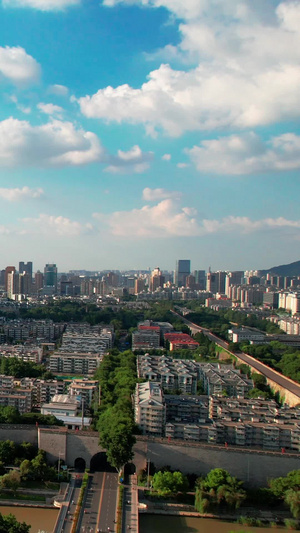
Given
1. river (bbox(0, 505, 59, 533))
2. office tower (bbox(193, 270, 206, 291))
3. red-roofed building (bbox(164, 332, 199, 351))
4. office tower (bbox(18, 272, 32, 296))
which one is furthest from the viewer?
office tower (bbox(193, 270, 206, 291))

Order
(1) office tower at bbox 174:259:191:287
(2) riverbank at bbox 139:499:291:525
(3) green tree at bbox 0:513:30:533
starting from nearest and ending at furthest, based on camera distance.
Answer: (3) green tree at bbox 0:513:30:533 < (2) riverbank at bbox 139:499:291:525 < (1) office tower at bbox 174:259:191:287

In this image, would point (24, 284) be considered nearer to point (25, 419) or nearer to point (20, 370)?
point (20, 370)

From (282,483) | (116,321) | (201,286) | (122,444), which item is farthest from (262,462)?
(201,286)

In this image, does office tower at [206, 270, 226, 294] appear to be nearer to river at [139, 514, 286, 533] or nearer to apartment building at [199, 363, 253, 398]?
apartment building at [199, 363, 253, 398]

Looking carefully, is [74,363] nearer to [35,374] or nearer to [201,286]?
[35,374]

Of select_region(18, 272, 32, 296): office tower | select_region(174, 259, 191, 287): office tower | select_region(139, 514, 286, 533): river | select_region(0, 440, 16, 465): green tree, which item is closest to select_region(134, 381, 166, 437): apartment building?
select_region(139, 514, 286, 533): river

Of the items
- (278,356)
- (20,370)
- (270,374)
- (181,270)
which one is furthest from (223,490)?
Result: (181,270)
